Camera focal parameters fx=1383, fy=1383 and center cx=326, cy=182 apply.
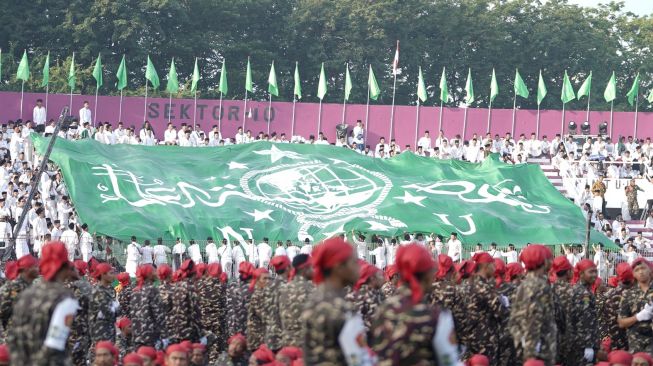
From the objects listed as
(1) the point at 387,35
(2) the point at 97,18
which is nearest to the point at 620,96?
(1) the point at 387,35

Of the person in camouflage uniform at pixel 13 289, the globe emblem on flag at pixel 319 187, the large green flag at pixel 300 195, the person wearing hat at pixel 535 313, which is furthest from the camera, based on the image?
the globe emblem on flag at pixel 319 187

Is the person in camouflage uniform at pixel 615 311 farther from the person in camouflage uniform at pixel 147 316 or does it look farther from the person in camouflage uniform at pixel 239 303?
the person in camouflage uniform at pixel 147 316

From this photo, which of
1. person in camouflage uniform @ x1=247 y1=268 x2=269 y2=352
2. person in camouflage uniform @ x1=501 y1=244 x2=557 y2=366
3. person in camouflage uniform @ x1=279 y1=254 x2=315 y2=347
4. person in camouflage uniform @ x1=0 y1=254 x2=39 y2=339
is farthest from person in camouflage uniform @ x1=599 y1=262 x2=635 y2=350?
person in camouflage uniform @ x1=0 y1=254 x2=39 y2=339

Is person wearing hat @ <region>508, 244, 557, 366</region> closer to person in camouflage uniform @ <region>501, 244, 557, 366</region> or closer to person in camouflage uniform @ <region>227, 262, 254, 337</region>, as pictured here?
person in camouflage uniform @ <region>501, 244, 557, 366</region>

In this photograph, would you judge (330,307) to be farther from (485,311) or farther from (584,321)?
(584,321)

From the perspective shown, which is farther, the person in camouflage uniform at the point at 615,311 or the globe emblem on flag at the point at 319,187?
the globe emblem on flag at the point at 319,187

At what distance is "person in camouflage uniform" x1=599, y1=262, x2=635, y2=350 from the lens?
573 inches

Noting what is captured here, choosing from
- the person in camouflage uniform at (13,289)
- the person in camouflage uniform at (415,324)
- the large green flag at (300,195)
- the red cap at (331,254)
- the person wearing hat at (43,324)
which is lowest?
the large green flag at (300,195)

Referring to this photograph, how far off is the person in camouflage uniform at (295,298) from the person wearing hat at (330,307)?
3.99 metres

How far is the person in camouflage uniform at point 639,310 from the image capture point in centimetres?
1380

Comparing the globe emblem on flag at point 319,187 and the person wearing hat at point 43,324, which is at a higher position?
the person wearing hat at point 43,324

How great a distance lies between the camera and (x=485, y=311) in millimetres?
13922

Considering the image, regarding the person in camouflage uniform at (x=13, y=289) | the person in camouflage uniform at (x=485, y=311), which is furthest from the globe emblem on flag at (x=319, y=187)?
the person in camouflage uniform at (x=13, y=289)

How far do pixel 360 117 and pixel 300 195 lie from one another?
42.2 ft
